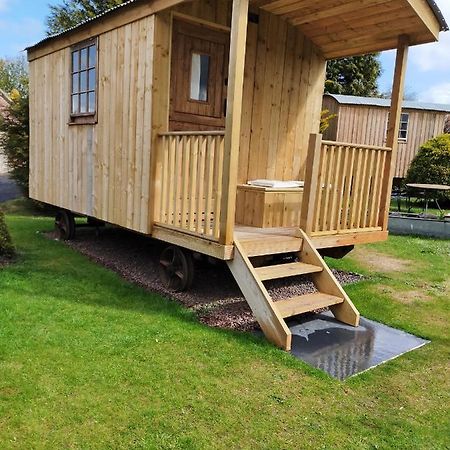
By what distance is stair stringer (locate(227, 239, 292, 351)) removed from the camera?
348 cm

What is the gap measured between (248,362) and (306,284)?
2365 millimetres

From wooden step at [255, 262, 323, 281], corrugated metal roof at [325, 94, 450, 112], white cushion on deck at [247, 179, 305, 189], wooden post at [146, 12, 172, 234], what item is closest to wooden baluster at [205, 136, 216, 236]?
wooden step at [255, 262, 323, 281]

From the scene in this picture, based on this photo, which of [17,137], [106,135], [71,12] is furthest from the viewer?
[71,12]

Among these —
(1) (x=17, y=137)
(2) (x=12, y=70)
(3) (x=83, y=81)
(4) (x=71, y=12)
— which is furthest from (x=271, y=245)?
(2) (x=12, y=70)

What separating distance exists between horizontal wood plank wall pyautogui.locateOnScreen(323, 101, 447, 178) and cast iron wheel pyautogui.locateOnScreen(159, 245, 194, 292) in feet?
42.4

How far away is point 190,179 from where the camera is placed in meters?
4.38

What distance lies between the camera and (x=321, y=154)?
180 inches

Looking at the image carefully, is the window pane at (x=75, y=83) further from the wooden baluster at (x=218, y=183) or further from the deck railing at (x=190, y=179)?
the wooden baluster at (x=218, y=183)

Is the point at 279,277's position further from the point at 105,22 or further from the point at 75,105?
the point at 75,105

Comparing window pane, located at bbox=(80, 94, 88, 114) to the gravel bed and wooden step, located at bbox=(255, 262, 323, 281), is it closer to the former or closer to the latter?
the gravel bed

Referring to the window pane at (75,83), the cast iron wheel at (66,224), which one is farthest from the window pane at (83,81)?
the cast iron wheel at (66,224)

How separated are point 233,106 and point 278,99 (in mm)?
2363

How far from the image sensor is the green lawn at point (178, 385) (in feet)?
7.80

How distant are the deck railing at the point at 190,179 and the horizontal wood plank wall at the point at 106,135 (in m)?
0.22
